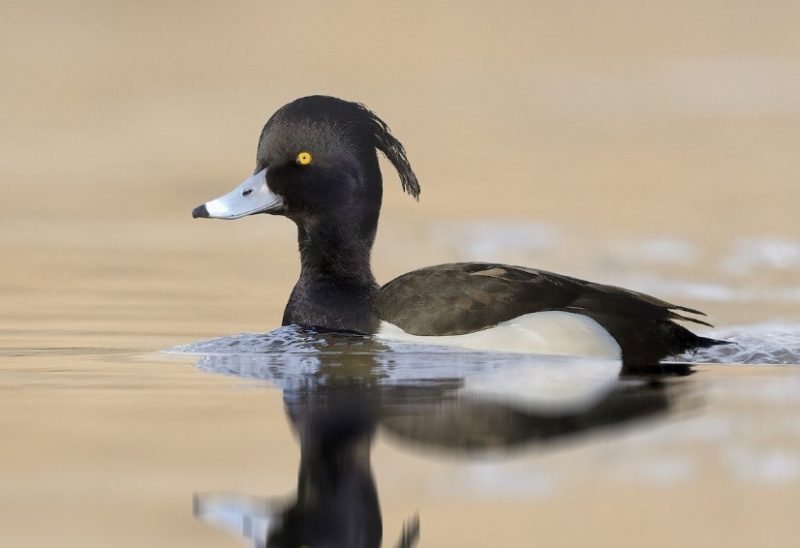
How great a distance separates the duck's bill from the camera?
734cm

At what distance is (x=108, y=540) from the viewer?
3.71m

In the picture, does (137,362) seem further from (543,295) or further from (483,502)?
(483,502)

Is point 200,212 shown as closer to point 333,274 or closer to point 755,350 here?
point 333,274

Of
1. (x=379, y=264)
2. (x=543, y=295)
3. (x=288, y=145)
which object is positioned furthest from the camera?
(x=379, y=264)

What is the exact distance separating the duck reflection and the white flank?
71mm

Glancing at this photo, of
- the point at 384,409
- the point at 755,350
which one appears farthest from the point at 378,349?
the point at 755,350

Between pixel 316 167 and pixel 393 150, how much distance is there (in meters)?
0.38

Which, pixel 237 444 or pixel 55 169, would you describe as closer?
pixel 237 444

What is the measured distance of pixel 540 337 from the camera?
6.72 m

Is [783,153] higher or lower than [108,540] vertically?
higher

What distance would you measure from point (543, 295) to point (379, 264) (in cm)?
423

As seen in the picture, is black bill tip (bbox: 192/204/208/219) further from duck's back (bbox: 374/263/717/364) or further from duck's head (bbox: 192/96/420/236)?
duck's back (bbox: 374/263/717/364)

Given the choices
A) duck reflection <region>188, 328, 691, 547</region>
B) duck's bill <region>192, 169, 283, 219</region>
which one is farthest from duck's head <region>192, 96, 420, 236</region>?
duck reflection <region>188, 328, 691, 547</region>

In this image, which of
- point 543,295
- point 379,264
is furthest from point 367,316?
point 379,264
